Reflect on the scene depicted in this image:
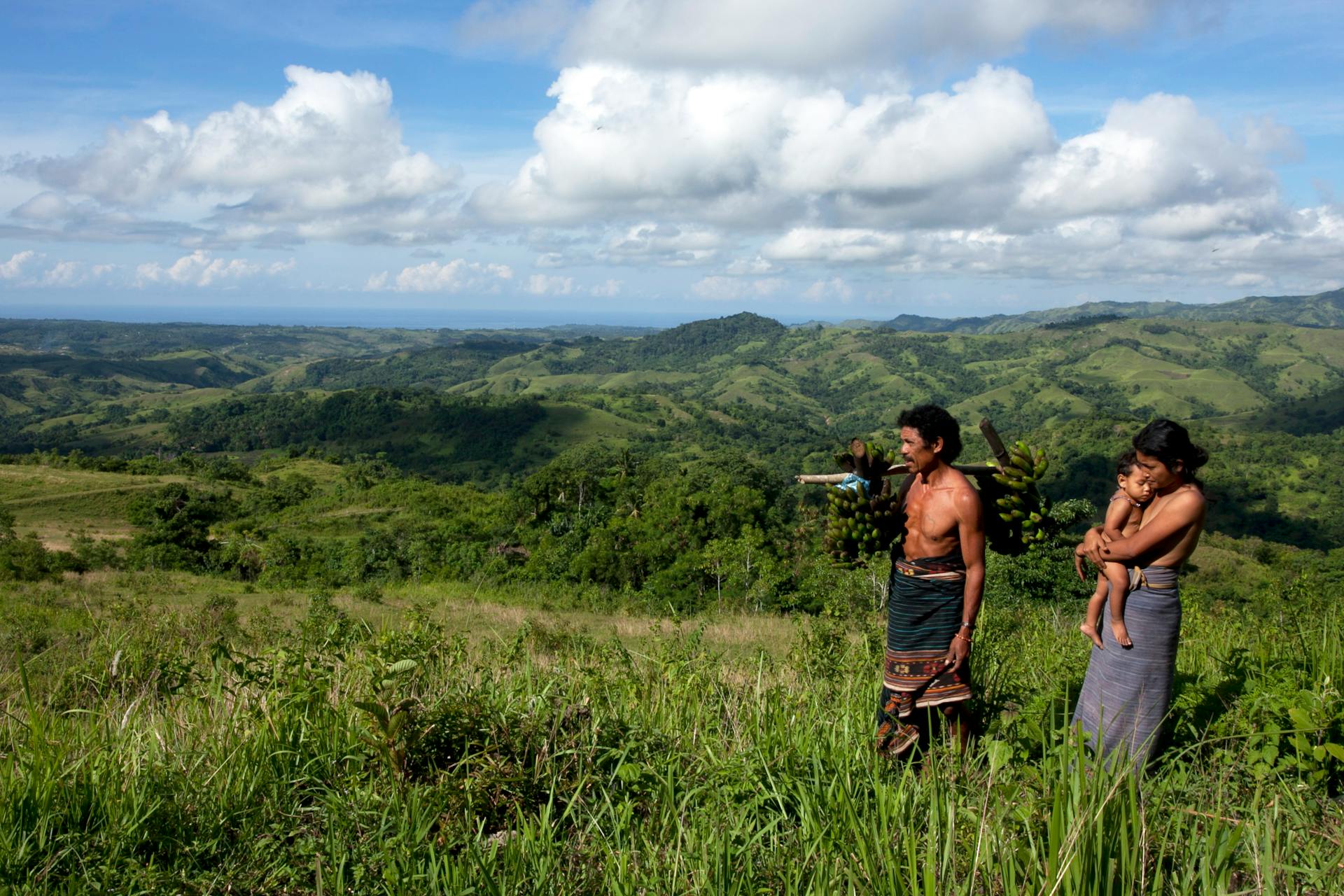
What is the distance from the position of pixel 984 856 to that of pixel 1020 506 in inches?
71.0

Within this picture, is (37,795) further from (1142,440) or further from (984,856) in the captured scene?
(1142,440)

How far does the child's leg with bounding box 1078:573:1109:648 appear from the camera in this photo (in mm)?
3250

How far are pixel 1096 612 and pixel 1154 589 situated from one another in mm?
260

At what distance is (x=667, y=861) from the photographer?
7.79 feet

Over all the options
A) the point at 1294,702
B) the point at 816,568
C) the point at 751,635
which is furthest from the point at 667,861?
the point at 816,568

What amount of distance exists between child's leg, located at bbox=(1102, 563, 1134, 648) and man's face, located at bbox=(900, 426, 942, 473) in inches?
32.0

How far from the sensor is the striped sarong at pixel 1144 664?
3.07 meters

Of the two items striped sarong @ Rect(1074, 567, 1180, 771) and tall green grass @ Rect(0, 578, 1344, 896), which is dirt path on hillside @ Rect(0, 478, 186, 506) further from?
striped sarong @ Rect(1074, 567, 1180, 771)

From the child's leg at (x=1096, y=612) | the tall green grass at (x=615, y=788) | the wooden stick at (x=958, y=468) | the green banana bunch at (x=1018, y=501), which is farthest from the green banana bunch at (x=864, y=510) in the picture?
the child's leg at (x=1096, y=612)

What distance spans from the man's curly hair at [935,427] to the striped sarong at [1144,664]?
897 mm

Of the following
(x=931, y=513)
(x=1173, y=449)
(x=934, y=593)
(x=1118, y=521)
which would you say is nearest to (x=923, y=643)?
(x=934, y=593)

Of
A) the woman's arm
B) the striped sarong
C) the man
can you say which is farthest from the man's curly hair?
the striped sarong

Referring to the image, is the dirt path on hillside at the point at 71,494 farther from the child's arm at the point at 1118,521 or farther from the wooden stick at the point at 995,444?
the child's arm at the point at 1118,521

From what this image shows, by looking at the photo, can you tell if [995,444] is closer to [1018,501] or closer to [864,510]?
[1018,501]
